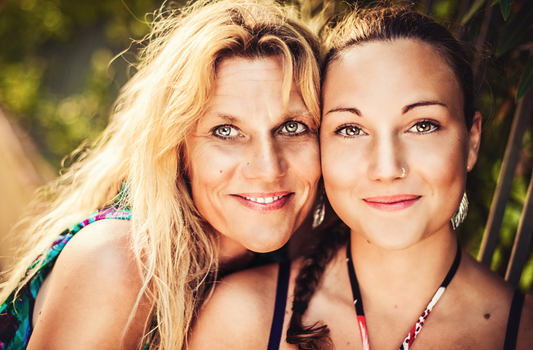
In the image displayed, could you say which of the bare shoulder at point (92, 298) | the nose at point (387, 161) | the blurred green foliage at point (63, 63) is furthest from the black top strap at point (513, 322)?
the blurred green foliage at point (63, 63)

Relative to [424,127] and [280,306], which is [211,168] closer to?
[280,306]

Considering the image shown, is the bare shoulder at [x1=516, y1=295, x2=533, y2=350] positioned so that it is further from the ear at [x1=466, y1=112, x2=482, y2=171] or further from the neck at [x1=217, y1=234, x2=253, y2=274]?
the neck at [x1=217, y1=234, x2=253, y2=274]

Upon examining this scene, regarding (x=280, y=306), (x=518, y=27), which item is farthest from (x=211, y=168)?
(x=518, y=27)

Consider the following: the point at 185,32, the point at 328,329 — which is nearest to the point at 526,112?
the point at 328,329

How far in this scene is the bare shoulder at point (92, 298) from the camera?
5.24 feet

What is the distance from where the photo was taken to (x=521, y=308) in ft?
5.35

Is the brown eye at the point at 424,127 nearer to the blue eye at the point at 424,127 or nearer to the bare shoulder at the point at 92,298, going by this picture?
the blue eye at the point at 424,127

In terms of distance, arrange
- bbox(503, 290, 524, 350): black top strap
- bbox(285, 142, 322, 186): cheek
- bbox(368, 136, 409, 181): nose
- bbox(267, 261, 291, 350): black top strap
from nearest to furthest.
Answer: bbox(368, 136, 409, 181): nose < bbox(503, 290, 524, 350): black top strap < bbox(267, 261, 291, 350): black top strap < bbox(285, 142, 322, 186): cheek

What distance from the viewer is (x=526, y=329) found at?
1574 millimetres

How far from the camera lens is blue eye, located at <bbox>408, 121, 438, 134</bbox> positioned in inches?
60.7

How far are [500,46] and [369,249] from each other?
1.10 metres

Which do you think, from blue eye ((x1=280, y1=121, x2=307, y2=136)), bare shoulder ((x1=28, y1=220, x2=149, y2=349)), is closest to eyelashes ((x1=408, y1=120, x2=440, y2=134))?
blue eye ((x1=280, y1=121, x2=307, y2=136))

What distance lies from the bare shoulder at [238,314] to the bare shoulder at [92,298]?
0.28 meters

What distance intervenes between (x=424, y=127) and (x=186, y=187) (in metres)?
1.13
